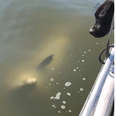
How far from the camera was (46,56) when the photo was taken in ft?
17.1

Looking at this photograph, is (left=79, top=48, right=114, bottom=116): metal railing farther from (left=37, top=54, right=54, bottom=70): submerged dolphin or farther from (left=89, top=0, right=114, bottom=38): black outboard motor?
(left=37, top=54, right=54, bottom=70): submerged dolphin

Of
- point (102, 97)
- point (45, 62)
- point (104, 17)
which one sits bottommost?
point (45, 62)

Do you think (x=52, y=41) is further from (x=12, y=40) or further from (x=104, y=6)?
(x=104, y=6)

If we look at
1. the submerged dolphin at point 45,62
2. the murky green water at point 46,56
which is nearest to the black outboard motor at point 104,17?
the murky green water at point 46,56

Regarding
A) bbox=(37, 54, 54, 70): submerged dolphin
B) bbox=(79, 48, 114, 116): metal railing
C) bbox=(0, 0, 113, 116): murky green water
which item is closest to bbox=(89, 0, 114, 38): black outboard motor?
bbox=(79, 48, 114, 116): metal railing

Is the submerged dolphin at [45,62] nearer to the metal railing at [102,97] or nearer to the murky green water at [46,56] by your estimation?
the murky green water at [46,56]

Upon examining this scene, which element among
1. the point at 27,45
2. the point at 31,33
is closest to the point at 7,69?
the point at 27,45

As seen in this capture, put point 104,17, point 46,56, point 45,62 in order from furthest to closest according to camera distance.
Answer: point 46,56 → point 45,62 → point 104,17

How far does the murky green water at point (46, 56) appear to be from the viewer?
4234 millimetres

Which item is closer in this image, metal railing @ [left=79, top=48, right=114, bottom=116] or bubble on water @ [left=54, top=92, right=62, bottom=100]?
metal railing @ [left=79, top=48, right=114, bottom=116]

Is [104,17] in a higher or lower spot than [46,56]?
higher

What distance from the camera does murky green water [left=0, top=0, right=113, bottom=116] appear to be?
4234 millimetres

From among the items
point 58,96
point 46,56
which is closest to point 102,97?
point 58,96

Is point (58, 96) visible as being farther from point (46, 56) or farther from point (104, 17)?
point (104, 17)
